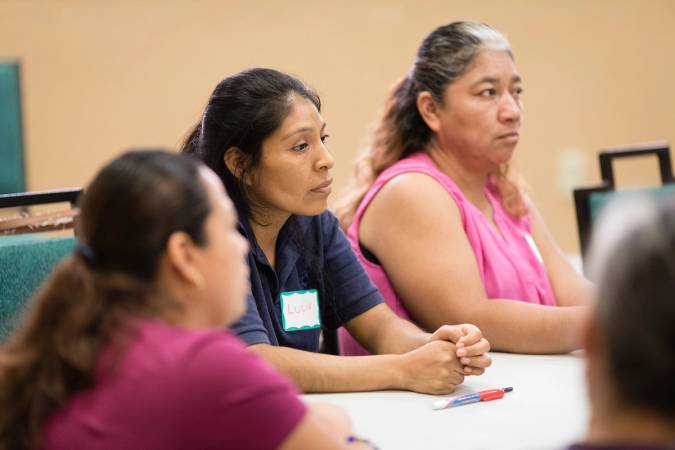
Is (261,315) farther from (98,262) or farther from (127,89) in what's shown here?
(127,89)

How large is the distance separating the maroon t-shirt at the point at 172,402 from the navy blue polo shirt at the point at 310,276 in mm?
801

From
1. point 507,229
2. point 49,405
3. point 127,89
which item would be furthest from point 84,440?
point 127,89

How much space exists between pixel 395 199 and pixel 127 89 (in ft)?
7.39

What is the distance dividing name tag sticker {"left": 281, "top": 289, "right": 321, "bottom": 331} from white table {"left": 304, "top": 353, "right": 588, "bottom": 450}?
247 mm

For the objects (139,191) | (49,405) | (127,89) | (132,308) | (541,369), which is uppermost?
(127,89)

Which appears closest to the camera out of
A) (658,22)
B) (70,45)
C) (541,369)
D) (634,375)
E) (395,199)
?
(634,375)

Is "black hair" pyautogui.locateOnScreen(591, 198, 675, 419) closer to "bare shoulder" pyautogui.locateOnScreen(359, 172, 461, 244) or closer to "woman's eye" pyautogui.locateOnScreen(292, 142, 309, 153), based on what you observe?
"woman's eye" pyautogui.locateOnScreen(292, 142, 309, 153)

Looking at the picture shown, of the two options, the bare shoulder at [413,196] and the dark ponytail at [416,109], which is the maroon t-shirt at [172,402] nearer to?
the bare shoulder at [413,196]

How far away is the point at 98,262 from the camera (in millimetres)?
1106

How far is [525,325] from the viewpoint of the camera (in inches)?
81.4

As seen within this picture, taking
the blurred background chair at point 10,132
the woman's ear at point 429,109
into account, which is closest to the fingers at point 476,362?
the woman's ear at point 429,109

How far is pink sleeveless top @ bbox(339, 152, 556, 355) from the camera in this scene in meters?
2.29

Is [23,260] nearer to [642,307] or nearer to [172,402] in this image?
[172,402]

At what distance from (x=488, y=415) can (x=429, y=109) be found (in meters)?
1.11
